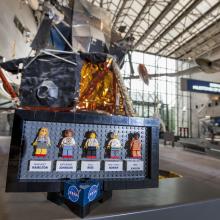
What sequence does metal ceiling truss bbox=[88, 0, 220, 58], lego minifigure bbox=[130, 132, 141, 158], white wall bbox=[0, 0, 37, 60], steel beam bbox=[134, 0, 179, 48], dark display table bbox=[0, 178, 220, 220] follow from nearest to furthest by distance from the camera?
dark display table bbox=[0, 178, 220, 220] → lego minifigure bbox=[130, 132, 141, 158] → white wall bbox=[0, 0, 37, 60] → steel beam bbox=[134, 0, 179, 48] → metal ceiling truss bbox=[88, 0, 220, 58]

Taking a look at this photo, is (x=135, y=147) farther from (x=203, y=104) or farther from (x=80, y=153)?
(x=203, y=104)

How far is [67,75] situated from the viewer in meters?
1.03

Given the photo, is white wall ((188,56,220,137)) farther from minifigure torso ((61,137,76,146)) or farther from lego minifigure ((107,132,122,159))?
minifigure torso ((61,137,76,146))

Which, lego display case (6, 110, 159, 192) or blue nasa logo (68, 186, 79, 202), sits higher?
lego display case (6, 110, 159, 192)

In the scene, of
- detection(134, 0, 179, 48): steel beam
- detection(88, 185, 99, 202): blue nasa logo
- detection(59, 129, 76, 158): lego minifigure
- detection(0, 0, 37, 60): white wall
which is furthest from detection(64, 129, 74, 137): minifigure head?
detection(134, 0, 179, 48): steel beam

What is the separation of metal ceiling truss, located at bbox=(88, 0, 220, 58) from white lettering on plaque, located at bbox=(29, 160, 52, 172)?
9851 mm

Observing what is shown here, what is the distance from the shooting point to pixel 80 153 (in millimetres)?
868

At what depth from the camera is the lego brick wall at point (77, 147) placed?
0.81 meters

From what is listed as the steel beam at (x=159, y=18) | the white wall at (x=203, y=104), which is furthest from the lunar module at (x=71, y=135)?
the white wall at (x=203, y=104)

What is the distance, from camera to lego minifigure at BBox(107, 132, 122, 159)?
0.89 m

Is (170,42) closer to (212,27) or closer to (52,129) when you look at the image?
(212,27)

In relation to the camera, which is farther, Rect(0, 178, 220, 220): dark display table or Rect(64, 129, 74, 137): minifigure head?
Rect(64, 129, 74, 137): minifigure head

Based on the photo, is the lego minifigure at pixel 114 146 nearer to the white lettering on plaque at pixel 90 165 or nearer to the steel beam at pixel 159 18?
the white lettering on plaque at pixel 90 165

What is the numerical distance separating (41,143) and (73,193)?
22 cm
